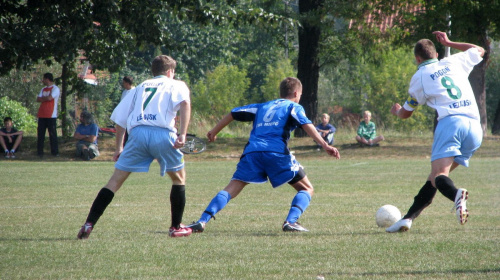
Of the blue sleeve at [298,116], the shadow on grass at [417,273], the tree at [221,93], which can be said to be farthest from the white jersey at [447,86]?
the tree at [221,93]

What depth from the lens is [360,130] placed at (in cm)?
2266

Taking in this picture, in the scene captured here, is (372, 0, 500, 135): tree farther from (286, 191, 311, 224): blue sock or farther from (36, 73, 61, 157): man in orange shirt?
(286, 191, 311, 224): blue sock

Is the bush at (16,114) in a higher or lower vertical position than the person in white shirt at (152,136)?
lower

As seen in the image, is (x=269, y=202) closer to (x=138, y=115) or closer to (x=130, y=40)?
(x=138, y=115)

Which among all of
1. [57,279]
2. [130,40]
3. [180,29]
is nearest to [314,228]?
[57,279]

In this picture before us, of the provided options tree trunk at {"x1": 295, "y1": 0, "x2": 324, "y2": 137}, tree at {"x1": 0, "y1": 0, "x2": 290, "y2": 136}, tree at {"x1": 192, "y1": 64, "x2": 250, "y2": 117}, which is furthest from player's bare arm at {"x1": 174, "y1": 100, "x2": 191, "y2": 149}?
tree at {"x1": 192, "y1": 64, "x2": 250, "y2": 117}

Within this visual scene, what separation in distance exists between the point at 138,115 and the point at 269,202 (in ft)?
12.9

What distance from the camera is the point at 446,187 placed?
6.29m

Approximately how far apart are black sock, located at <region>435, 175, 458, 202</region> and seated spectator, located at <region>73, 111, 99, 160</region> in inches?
561

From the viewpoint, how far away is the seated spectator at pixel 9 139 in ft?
64.6

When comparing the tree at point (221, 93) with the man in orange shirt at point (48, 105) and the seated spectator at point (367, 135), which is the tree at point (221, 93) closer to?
the seated spectator at point (367, 135)

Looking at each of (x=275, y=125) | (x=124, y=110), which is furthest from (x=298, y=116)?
(x=124, y=110)

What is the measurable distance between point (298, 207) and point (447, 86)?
1930 mm

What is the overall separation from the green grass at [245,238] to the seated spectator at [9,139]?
735 centimetres
